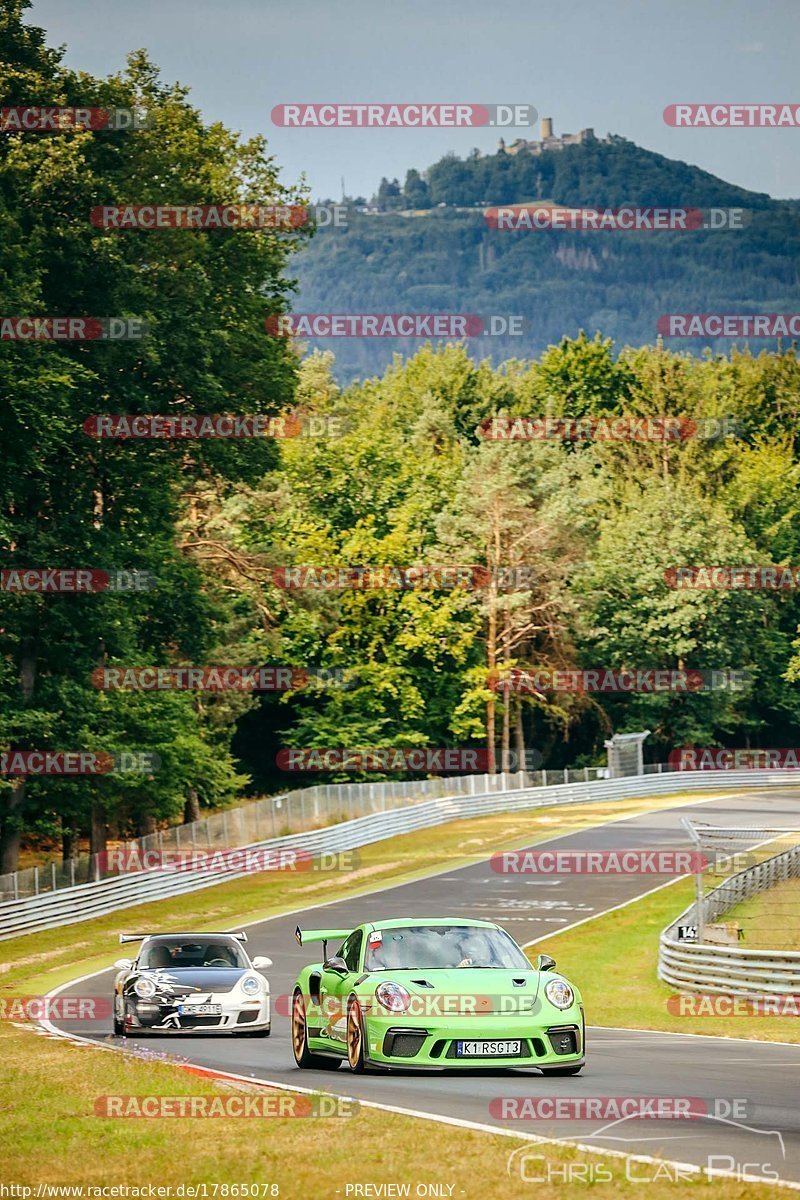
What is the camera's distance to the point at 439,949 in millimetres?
15094

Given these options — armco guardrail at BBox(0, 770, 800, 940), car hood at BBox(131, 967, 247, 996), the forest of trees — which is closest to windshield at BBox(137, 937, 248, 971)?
car hood at BBox(131, 967, 247, 996)

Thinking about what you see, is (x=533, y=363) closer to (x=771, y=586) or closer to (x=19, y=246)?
(x=771, y=586)

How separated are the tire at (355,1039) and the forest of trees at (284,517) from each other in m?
26.6

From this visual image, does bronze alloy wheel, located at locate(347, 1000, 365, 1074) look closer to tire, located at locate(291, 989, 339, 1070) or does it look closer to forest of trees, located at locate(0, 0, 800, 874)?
tire, located at locate(291, 989, 339, 1070)

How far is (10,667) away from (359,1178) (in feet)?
113

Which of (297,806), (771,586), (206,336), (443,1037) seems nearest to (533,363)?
(771,586)

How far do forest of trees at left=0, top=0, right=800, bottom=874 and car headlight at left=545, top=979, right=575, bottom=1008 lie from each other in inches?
1075

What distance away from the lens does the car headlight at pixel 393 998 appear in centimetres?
1402

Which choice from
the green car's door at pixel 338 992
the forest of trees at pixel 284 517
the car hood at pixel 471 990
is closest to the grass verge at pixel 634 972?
the green car's door at pixel 338 992

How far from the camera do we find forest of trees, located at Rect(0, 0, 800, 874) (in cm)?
4306

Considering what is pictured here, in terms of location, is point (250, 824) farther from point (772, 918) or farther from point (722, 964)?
point (722, 964)

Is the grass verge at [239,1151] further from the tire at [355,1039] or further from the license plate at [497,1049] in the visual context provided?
the license plate at [497,1049]

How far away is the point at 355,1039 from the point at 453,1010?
0.96 meters

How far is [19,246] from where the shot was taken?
130ft
